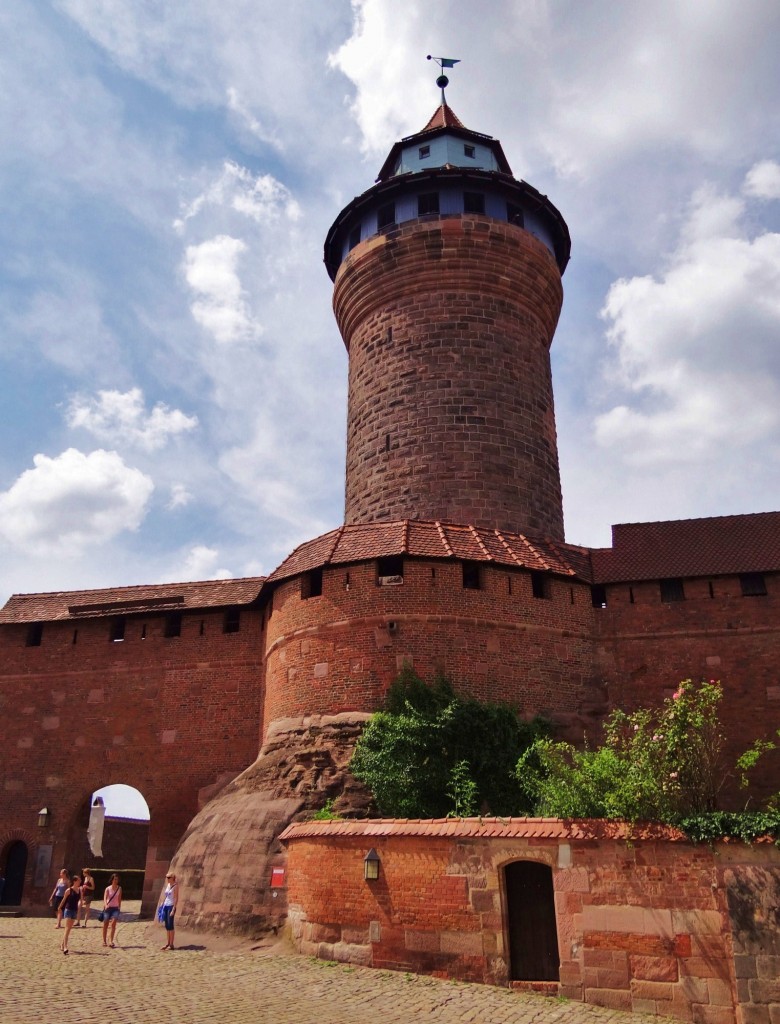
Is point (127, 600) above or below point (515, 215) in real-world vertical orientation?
below

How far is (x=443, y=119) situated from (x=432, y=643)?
1680 centimetres

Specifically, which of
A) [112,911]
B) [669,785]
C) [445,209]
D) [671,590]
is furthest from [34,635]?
[669,785]

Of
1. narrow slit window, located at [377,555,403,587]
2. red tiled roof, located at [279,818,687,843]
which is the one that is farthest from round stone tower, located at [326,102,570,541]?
red tiled roof, located at [279,818,687,843]

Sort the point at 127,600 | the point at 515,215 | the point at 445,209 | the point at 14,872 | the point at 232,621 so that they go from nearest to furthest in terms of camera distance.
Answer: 1. the point at 14,872
2. the point at 232,621
3. the point at 127,600
4. the point at 445,209
5. the point at 515,215

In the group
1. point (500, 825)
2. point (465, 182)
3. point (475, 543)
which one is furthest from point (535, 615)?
point (465, 182)

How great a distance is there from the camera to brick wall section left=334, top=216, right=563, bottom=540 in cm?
1881

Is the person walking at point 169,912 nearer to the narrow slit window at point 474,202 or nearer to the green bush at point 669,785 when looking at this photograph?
the green bush at point 669,785

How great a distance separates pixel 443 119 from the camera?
2472cm

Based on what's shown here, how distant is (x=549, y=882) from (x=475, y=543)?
7558 millimetres

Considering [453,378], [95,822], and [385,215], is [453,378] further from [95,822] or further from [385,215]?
[95,822]

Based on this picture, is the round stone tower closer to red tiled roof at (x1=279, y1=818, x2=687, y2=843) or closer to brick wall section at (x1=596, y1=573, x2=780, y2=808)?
brick wall section at (x1=596, y1=573, x2=780, y2=808)

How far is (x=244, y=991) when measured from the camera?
910cm

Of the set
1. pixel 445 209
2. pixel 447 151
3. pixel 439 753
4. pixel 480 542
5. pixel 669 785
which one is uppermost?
pixel 447 151

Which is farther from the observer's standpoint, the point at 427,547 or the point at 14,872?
the point at 14,872
